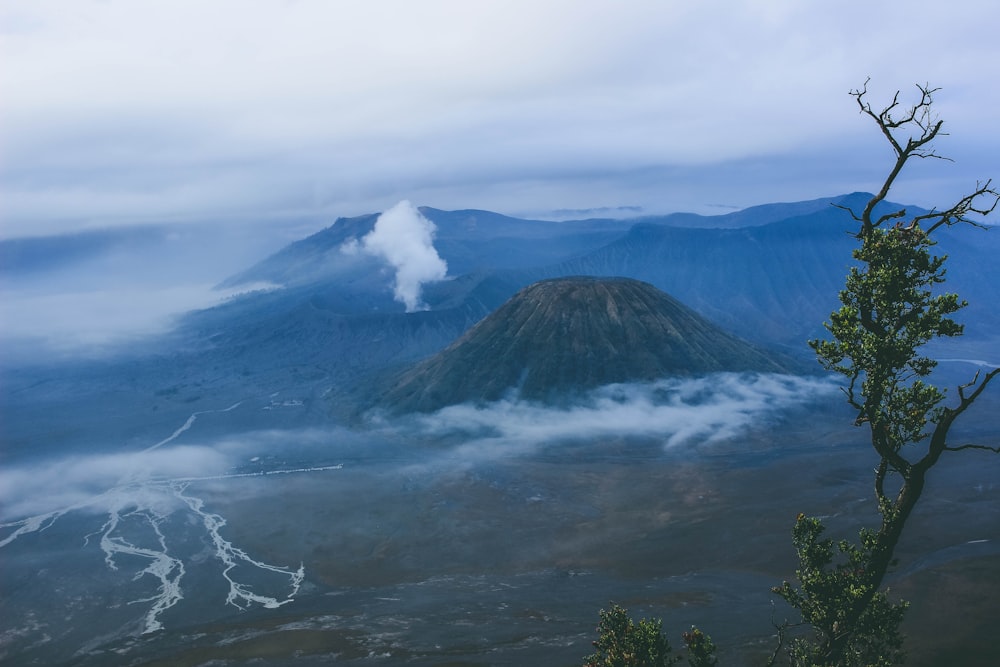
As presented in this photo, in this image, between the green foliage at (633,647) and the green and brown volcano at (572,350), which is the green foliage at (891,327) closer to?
the green foliage at (633,647)

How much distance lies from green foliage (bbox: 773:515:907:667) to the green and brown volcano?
368 feet

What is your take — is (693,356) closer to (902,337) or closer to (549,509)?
(549,509)

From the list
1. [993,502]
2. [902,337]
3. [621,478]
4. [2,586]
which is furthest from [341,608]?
[993,502]

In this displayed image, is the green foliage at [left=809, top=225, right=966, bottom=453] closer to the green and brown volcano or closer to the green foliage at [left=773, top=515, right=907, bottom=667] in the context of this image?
the green foliage at [left=773, top=515, right=907, bottom=667]

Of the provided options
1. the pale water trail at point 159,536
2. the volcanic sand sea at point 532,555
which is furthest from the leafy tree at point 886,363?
the pale water trail at point 159,536

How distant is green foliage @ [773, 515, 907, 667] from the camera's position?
1948cm

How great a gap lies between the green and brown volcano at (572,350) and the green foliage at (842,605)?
368ft

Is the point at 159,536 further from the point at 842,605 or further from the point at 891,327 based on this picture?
the point at 891,327

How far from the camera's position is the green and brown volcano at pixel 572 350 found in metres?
136

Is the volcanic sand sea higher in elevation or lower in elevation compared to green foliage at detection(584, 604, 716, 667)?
lower

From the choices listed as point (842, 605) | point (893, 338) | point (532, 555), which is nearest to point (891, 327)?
point (893, 338)

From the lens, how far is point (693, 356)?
141 meters

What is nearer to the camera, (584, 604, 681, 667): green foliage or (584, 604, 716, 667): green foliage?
(584, 604, 716, 667): green foliage

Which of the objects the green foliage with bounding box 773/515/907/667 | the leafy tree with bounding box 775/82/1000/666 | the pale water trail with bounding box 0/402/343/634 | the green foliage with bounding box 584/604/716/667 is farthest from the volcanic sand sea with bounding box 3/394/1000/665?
the leafy tree with bounding box 775/82/1000/666
